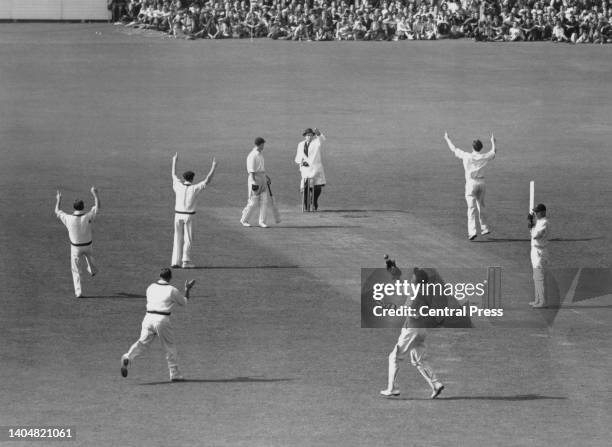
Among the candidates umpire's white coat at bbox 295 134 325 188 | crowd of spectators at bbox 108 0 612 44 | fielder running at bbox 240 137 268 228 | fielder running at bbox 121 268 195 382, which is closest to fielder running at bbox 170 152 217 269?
fielder running at bbox 240 137 268 228

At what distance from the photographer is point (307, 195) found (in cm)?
3709

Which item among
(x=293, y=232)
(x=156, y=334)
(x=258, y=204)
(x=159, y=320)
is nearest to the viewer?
(x=159, y=320)

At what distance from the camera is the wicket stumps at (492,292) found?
28.2m

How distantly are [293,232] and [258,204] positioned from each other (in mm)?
1198

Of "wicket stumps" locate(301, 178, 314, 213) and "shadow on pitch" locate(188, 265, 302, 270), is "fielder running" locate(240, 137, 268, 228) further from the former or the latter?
"shadow on pitch" locate(188, 265, 302, 270)

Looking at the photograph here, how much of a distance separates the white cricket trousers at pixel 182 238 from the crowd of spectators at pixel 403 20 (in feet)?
129

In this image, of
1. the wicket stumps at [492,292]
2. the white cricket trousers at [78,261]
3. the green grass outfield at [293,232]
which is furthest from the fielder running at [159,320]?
the wicket stumps at [492,292]

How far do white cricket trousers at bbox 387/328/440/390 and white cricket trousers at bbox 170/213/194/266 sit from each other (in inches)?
359

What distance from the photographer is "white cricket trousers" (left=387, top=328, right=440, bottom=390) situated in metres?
21.7

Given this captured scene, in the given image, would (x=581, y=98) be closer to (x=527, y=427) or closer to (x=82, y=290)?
(x=82, y=290)

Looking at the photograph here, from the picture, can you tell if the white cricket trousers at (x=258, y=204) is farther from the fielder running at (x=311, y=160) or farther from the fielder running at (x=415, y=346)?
the fielder running at (x=415, y=346)

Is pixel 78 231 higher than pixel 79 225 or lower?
lower

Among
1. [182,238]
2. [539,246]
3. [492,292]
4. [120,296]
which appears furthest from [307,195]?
[539,246]

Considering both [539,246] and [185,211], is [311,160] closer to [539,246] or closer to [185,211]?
[185,211]
